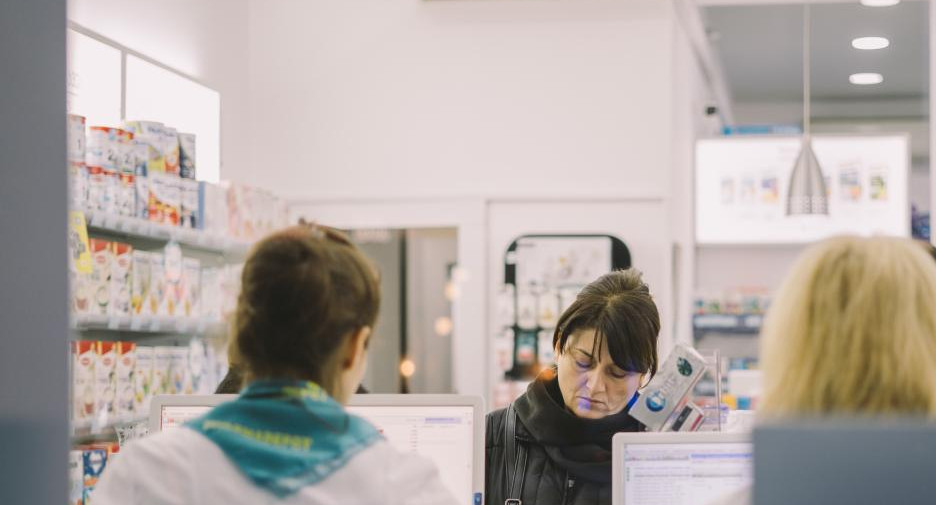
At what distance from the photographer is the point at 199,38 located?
6.81 m

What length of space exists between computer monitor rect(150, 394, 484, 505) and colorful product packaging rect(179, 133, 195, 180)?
8.79 feet

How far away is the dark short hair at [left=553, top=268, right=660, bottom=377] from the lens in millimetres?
3135

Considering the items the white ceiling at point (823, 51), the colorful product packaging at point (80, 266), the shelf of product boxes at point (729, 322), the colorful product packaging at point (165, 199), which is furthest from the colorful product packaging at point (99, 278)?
the white ceiling at point (823, 51)

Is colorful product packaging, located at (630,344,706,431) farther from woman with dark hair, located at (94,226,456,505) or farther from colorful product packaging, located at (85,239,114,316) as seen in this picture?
colorful product packaging, located at (85,239,114,316)

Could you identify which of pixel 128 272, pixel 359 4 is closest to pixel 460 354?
pixel 359 4

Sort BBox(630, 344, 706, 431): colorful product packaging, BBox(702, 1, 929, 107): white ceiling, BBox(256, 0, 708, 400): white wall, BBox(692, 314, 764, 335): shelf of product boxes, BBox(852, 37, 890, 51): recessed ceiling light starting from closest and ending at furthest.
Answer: BBox(630, 344, 706, 431): colorful product packaging
BBox(256, 0, 708, 400): white wall
BBox(692, 314, 764, 335): shelf of product boxes
BBox(702, 1, 929, 107): white ceiling
BBox(852, 37, 890, 51): recessed ceiling light

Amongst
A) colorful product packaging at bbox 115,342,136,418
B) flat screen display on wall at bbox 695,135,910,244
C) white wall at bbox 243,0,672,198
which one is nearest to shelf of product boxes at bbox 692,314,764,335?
flat screen display on wall at bbox 695,135,910,244

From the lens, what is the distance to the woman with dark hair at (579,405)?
3.05 m

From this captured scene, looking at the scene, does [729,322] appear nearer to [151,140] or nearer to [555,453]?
[151,140]

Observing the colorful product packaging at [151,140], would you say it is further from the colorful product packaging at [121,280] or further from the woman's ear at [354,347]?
the woman's ear at [354,347]

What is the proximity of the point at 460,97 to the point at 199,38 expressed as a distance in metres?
1.57

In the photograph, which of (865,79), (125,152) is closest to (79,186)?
(125,152)

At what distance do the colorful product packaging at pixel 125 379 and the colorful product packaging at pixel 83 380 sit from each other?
16 centimetres

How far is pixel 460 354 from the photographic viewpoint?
7.27 meters
